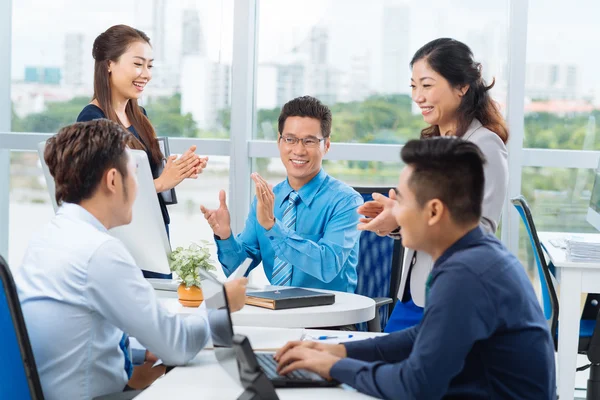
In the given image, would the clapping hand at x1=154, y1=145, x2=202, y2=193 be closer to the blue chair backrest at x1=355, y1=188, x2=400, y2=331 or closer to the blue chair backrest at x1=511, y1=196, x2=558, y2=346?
the blue chair backrest at x1=355, y1=188, x2=400, y2=331

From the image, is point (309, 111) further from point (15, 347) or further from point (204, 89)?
point (204, 89)

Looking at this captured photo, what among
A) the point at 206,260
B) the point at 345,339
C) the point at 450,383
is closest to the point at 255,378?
the point at 450,383

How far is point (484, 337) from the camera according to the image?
4.78 feet

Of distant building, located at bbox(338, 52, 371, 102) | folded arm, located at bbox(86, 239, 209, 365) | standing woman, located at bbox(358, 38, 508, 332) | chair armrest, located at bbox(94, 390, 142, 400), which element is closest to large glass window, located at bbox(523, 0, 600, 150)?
distant building, located at bbox(338, 52, 371, 102)

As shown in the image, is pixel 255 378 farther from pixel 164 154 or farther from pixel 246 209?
pixel 246 209

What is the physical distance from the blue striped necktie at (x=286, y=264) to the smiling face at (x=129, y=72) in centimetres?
87

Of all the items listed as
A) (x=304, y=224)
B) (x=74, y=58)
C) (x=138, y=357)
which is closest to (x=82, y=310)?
(x=138, y=357)

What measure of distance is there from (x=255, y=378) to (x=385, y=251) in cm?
182

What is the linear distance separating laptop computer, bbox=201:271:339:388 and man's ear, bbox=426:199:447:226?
42 centimetres

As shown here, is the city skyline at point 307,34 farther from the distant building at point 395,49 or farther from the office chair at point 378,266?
the office chair at point 378,266

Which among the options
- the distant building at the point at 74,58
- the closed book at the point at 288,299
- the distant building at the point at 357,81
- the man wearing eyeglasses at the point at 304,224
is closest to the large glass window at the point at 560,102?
the distant building at the point at 357,81

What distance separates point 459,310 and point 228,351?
1.57ft

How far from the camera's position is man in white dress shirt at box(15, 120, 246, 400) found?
173 centimetres

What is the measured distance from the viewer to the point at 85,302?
1.74m
